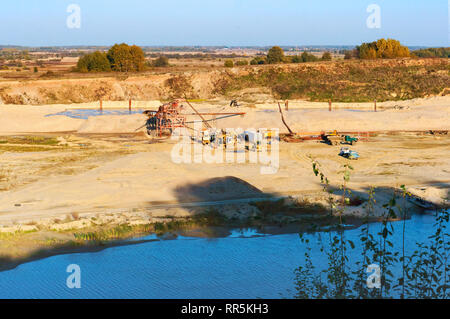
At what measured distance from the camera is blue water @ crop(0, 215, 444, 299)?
18.0 meters

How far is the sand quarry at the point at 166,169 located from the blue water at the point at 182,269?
3.44 m

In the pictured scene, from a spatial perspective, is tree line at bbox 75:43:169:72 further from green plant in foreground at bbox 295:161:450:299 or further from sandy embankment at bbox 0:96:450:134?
green plant in foreground at bbox 295:161:450:299

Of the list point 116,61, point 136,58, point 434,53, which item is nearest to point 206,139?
point 136,58

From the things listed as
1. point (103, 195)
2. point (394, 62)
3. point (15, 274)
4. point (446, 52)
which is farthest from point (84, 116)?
point (446, 52)

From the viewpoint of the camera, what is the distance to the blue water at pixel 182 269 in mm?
18016

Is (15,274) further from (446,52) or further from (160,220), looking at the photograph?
(446,52)

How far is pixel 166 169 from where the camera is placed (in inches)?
1345

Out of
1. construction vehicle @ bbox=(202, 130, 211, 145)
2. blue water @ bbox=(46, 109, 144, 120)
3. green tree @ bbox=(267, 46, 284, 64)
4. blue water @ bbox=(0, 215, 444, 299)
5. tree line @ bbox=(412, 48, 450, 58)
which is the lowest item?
blue water @ bbox=(0, 215, 444, 299)

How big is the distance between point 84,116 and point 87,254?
39.2m

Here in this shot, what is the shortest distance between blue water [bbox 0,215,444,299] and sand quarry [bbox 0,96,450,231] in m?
3.44

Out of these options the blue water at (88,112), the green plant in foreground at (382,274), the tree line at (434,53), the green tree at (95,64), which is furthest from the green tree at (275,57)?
the green plant in foreground at (382,274)

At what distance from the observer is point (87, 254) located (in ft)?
72.8

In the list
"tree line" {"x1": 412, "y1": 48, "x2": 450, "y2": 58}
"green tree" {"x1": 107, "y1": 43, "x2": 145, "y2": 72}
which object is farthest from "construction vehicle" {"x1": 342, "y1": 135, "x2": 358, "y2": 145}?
"tree line" {"x1": 412, "y1": 48, "x2": 450, "y2": 58}

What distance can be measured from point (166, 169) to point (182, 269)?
14.5m
